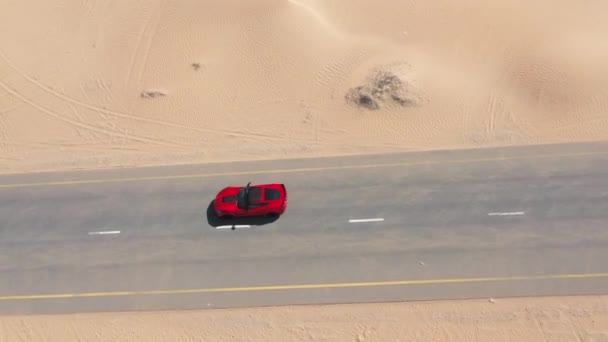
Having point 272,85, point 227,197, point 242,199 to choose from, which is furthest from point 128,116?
point 242,199

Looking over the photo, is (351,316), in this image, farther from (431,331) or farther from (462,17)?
(462,17)

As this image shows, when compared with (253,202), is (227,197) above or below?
above

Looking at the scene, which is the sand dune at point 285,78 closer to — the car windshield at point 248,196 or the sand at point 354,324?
the car windshield at point 248,196

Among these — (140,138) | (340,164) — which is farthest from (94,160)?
(340,164)

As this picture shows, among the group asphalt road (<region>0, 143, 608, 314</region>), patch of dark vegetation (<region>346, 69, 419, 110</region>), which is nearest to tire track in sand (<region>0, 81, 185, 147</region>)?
asphalt road (<region>0, 143, 608, 314</region>)

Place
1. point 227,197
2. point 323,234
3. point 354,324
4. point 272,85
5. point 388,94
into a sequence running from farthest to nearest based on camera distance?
point 272,85
point 388,94
point 227,197
point 323,234
point 354,324

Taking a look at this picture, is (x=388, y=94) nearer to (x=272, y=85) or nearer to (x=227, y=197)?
(x=272, y=85)

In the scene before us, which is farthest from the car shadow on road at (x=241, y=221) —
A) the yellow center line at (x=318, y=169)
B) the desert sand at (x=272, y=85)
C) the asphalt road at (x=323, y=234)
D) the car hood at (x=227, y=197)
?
the desert sand at (x=272, y=85)
